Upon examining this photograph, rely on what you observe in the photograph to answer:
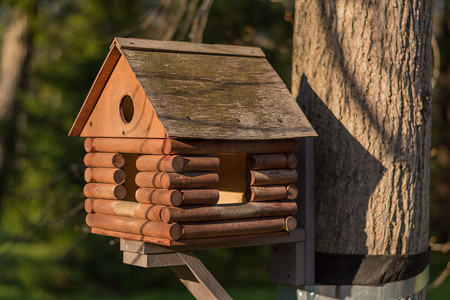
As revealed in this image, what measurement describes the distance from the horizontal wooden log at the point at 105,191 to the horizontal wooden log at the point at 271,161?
59cm

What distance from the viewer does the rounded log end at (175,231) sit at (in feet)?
8.14

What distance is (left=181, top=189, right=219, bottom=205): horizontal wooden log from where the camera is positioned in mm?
2527

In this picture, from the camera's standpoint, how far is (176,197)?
2.49m

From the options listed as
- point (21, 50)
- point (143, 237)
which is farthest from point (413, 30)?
point (21, 50)

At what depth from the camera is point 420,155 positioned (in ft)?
10.2

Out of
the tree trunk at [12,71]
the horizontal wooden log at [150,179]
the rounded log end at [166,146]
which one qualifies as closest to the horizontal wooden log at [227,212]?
the horizontal wooden log at [150,179]

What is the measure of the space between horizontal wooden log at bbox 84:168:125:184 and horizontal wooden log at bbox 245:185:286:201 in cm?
58

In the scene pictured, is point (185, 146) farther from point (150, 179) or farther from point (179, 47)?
point (179, 47)

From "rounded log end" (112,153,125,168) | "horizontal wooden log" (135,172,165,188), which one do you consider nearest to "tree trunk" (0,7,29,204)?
"rounded log end" (112,153,125,168)

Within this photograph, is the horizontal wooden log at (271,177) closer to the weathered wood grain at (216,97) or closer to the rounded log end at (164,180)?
the weathered wood grain at (216,97)

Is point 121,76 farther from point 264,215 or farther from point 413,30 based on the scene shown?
point 413,30

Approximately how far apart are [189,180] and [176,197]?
91 millimetres

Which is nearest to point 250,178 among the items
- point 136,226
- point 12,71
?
point 136,226

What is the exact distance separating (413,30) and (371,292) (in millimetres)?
1285
